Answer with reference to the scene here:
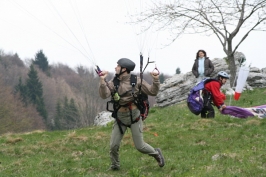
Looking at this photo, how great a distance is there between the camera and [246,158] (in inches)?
344

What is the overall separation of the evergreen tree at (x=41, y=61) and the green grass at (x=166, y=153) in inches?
4818

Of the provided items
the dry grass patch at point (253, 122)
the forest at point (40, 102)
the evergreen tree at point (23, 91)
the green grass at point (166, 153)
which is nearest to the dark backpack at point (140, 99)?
the green grass at point (166, 153)

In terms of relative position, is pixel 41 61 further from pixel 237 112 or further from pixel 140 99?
pixel 140 99

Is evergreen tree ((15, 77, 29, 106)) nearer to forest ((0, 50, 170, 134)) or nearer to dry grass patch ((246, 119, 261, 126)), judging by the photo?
forest ((0, 50, 170, 134))

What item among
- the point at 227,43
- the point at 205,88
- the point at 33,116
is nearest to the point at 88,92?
the point at 33,116

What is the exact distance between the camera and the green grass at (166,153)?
27.6ft

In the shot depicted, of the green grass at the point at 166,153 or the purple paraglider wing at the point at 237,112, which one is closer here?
the green grass at the point at 166,153

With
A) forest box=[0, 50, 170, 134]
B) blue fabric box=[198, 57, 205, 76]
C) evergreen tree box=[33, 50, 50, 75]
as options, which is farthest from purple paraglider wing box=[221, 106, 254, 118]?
evergreen tree box=[33, 50, 50, 75]

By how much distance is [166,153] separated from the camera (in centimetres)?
1062

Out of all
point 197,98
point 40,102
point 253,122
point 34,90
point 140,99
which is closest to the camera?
point 140,99

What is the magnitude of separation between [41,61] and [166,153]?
425 ft

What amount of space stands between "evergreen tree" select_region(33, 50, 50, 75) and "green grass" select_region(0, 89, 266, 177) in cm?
12238

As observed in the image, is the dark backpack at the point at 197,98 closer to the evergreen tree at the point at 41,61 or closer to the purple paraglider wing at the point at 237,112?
the purple paraglider wing at the point at 237,112

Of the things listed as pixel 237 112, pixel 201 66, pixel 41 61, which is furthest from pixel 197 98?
pixel 41 61
